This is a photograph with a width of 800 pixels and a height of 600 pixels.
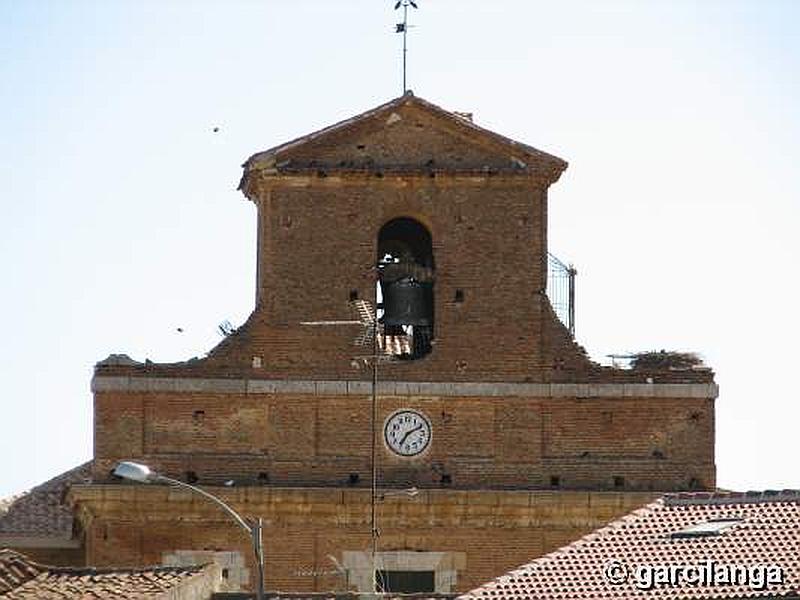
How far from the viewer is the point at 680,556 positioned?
51719 millimetres

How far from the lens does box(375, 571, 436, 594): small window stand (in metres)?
60.2

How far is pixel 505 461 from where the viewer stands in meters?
61.5

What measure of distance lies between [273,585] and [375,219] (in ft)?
18.7

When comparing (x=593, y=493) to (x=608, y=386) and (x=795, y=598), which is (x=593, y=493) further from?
(x=795, y=598)

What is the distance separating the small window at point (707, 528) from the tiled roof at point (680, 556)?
0.01m

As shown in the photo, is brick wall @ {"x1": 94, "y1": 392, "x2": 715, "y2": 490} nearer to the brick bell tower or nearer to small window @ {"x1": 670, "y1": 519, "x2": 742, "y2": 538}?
the brick bell tower

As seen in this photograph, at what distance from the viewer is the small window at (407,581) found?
2370 inches

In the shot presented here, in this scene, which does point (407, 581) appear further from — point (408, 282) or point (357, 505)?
point (408, 282)

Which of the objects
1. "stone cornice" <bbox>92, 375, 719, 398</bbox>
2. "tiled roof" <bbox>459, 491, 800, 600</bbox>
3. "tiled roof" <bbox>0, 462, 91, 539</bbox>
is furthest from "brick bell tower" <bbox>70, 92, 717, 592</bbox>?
"tiled roof" <bbox>459, 491, 800, 600</bbox>

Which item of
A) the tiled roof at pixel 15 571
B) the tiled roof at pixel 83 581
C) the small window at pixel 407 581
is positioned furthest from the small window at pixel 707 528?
the tiled roof at pixel 15 571

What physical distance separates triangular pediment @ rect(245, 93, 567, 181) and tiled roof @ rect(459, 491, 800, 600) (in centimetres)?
885

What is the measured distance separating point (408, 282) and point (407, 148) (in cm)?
198

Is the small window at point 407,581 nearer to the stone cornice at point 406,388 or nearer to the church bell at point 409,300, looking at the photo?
the stone cornice at point 406,388

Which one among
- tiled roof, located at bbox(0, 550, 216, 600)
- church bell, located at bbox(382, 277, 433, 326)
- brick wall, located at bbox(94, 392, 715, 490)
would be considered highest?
church bell, located at bbox(382, 277, 433, 326)
